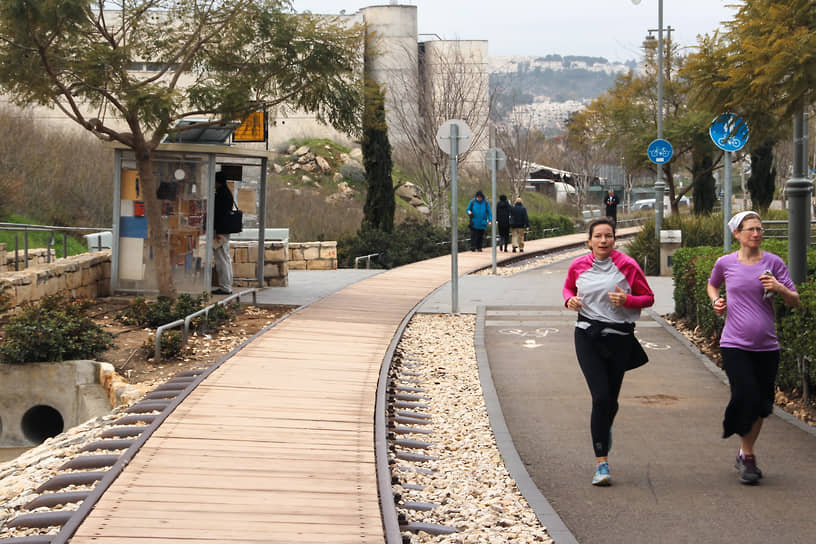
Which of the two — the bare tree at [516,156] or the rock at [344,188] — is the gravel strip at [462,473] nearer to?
the rock at [344,188]

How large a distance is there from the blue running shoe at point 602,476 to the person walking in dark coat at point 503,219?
76.8 feet

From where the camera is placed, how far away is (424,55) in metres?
50.0

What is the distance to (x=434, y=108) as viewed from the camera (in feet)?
136

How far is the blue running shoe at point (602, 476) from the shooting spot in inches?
272

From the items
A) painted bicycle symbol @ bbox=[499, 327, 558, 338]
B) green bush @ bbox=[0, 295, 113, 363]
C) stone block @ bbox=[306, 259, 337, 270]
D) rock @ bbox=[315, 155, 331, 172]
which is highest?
rock @ bbox=[315, 155, 331, 172]

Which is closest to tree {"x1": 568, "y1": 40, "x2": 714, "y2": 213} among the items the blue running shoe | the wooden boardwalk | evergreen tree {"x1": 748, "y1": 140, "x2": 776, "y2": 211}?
evergreen tree {"x1": 748, "y1": 140, "x2": 776, "y2": 211}

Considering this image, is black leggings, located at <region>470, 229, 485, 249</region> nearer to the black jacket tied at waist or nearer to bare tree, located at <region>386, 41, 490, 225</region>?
bare tree, located at <region>386, 41, 490, 225</region>

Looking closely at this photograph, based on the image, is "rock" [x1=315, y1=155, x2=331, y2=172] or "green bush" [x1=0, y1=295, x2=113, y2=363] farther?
"rock" [x1=315, y1=155, x2=331, y2=172]

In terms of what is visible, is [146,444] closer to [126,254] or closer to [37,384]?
[37,384]

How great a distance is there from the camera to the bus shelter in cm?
1622

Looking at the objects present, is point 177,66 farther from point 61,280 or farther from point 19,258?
point 19,258

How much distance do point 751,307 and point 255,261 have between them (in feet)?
43.6

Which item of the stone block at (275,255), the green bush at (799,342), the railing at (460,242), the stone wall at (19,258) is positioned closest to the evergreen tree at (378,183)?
the railing at (460,242)

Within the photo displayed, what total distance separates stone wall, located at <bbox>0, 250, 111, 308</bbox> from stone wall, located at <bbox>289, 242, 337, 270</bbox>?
348 inches
